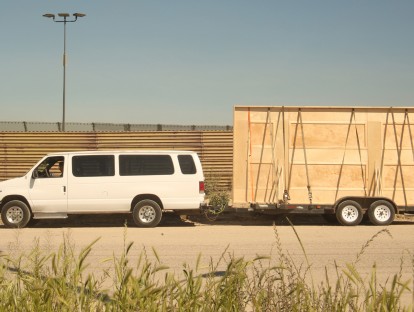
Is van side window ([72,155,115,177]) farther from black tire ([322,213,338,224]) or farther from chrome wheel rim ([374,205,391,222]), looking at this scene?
chrome wheel rim ([374,205,391,222])

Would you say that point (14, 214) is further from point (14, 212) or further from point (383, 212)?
point (383, 212)

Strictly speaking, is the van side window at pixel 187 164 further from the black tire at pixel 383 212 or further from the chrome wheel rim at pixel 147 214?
the black tire at pixel 383 212

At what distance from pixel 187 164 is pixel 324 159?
341 cm

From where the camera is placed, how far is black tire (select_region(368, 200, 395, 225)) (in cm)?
1605

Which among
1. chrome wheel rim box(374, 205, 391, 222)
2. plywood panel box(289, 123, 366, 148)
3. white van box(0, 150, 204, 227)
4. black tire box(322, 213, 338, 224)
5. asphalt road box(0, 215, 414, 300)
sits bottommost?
asphalt road box(0, 215, 414, 300)

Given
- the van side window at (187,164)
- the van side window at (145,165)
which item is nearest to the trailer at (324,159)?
the van side window at (187,164)

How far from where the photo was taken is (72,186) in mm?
15953

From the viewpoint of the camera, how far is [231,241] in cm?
1338

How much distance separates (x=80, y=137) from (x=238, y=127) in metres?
9.25

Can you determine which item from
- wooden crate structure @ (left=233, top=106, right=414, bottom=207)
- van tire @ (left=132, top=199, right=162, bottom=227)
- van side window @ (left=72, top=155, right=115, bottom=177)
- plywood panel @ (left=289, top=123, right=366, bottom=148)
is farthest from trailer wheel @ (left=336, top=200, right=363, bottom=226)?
van side window @ (left=72, top=155, right=115, bottom=177)

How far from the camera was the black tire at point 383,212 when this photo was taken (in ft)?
52.6

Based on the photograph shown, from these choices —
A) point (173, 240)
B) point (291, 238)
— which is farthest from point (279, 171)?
point (173, 240)

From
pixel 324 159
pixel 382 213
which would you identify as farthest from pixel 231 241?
pixel 382 213

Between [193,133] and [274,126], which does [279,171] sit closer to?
[274,126]
